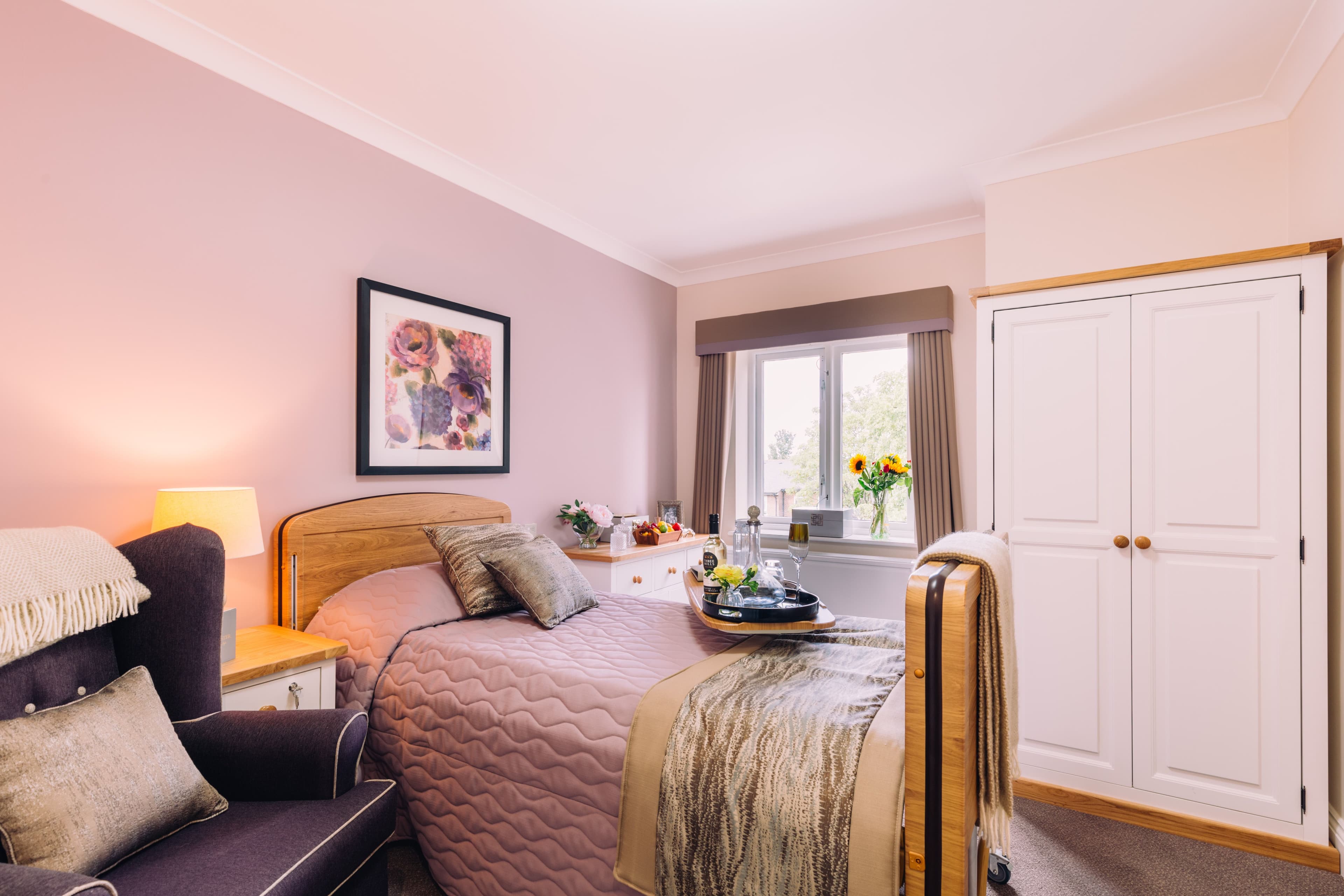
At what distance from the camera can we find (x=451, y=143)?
2.74 m

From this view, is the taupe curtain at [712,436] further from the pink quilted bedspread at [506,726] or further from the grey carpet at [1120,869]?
the grey carpet at [1120,869]

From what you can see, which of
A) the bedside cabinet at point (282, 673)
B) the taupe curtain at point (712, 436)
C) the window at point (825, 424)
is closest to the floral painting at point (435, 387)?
the bedside cabinet at point (282, 673)

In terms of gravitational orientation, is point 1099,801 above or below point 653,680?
below

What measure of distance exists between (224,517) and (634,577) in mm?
1953

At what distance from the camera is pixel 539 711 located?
167 cm

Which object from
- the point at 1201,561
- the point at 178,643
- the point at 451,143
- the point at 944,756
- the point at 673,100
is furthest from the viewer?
the point at 451,143

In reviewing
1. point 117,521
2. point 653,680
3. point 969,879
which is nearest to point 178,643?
point 117,521

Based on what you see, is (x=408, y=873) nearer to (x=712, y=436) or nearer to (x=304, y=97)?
(x=304, y=97)

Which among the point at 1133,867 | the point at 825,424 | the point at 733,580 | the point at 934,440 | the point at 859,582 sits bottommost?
the point at 1133,867

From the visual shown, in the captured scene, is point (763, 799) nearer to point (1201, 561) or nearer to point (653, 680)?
point (653, 680)

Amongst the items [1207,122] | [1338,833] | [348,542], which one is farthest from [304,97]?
[1338,833]

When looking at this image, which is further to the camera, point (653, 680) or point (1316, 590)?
point (1316, 590)

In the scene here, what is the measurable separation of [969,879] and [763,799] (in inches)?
19.7

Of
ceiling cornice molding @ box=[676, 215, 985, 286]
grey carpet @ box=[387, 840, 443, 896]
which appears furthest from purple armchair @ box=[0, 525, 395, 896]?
ceiling cornice molding @ box=[676, 215, 985, 286]
